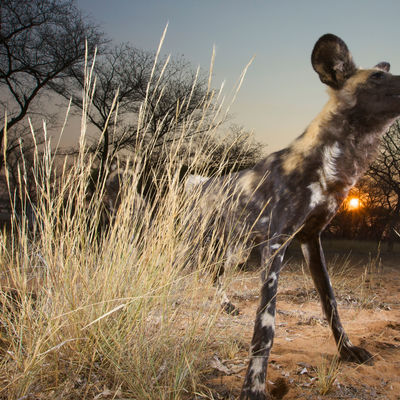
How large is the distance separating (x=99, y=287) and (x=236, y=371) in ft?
3.60

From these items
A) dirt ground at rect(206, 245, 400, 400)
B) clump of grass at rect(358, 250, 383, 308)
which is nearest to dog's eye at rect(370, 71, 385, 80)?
dirt ground at rect(206, 245, 400, 400)

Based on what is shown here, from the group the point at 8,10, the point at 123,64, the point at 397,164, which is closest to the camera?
the point at 8,10

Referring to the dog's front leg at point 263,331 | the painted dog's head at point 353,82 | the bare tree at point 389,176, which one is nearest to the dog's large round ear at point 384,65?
the painted dog's head at point 353,82

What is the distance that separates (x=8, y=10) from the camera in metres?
14.3

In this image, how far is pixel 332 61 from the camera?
9.38ft

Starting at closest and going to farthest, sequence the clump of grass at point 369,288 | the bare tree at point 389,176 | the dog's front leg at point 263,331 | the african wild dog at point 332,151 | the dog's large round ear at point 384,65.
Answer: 1. the dog's front leg at point 263,331
2. the african wild dog at point 332,151
3. the dog's large round ear at point 384,65
4. the clump of grass at point 369,288
5. the bare tree at point 389,176

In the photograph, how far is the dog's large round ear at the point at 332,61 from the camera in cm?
278

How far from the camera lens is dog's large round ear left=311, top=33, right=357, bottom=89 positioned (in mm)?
2783

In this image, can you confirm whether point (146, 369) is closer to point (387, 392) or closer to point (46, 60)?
point (387, 392)

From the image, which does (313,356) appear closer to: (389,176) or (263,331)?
(263,331)

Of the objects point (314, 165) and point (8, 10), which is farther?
point (8, 10)

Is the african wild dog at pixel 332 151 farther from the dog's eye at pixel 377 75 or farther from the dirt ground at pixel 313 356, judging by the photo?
the dirt ground at pixel 313 356

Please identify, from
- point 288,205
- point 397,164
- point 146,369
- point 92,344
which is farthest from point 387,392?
point 397,164

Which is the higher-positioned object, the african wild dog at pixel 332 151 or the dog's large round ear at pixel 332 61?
the dog's large round ear at pixel 332 61
